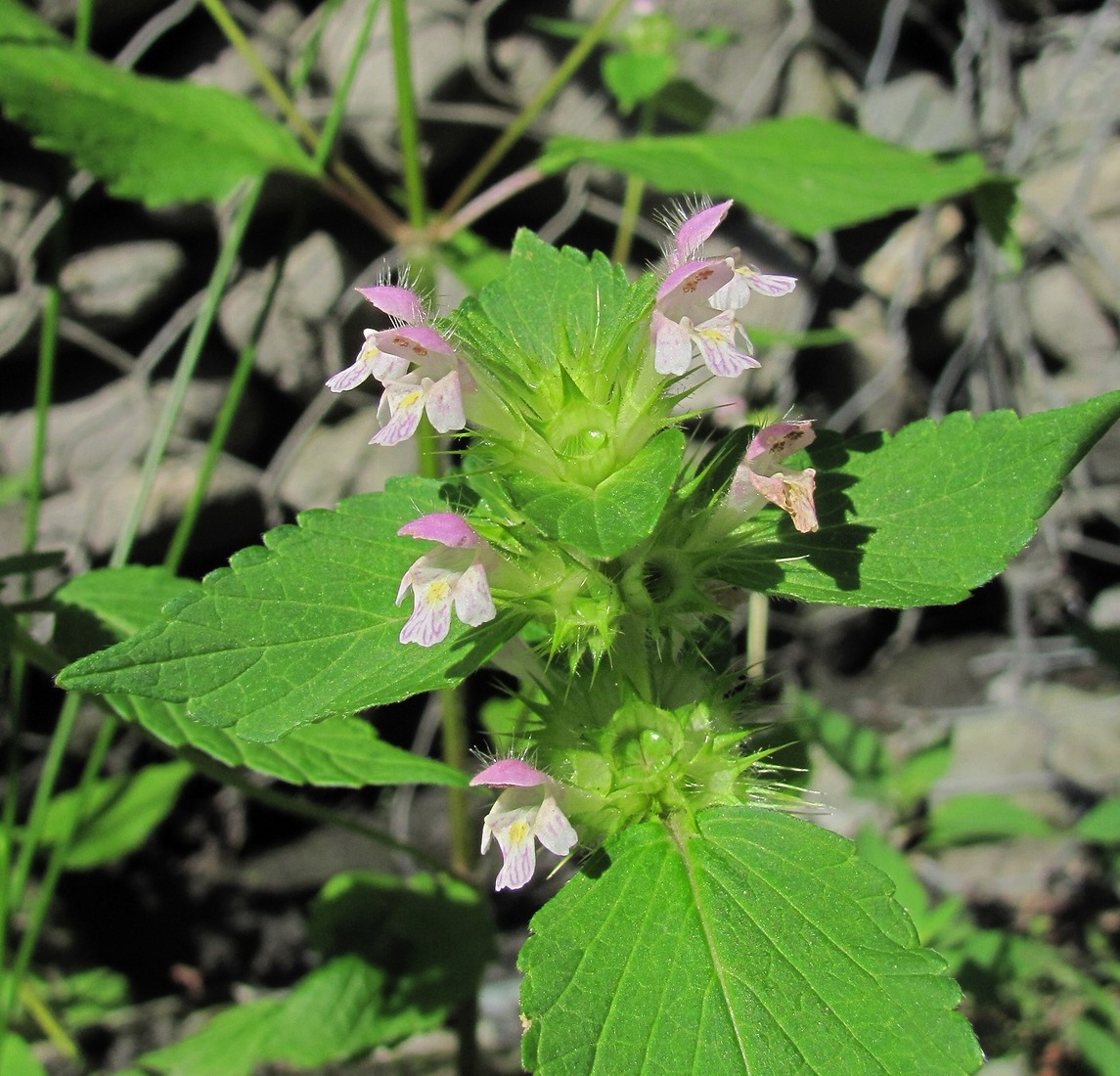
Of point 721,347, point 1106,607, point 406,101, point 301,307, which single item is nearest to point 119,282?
point 301,307

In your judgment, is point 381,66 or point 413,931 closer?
point 413,931

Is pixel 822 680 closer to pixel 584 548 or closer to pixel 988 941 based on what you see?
pixel 988 941

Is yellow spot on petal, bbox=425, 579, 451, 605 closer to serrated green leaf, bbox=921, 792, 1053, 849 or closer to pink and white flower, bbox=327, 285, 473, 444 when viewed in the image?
pink and white flower, bbox=327, 285, 473, 444

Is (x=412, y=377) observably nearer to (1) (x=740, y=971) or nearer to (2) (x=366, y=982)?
(1) (x=740, y=971)

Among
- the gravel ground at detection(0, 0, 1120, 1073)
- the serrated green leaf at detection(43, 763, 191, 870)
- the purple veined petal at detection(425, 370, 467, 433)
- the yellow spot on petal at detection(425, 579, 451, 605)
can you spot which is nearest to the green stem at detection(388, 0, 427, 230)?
the gravel ground at detection(0, 0, 1120, 1073)

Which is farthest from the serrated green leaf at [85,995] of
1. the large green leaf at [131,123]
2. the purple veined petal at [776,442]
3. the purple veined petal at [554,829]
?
the purple veined petal at [776,442]

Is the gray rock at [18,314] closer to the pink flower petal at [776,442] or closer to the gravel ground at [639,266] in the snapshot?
the gravel ground at [639,266]
